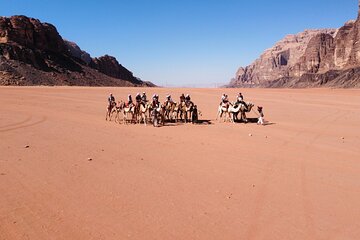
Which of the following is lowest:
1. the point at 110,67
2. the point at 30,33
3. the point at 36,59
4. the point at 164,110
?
the point at 164,110

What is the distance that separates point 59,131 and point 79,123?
2.96 m

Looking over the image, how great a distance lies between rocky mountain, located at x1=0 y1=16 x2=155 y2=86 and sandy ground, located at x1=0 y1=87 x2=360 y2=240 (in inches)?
2734

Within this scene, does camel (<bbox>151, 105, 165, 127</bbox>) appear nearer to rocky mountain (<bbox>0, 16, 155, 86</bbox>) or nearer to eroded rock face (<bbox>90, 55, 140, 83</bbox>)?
rocky mountain (<bbox>0, 16, 155, 86</bbox>)

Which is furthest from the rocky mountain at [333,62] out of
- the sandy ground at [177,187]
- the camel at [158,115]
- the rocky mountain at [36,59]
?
the sandy ground at [177,187]

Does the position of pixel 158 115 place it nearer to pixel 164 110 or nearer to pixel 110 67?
pixel 164 110

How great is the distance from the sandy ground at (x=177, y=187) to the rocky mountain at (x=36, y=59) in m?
69.4

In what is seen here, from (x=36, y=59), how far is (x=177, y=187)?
98863mm

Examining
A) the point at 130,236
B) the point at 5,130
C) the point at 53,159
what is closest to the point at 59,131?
the point at 5,130

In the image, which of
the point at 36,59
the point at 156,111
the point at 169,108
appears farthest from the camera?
the point at 36,59

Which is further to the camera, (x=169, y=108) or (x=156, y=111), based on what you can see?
(x=169, y=108)

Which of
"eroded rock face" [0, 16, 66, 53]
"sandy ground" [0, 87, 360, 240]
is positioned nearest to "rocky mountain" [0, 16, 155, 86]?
"eroded rock face" [0, 16, 66, 53]

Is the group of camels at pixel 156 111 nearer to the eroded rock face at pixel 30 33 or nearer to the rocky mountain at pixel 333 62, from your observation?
the eroded rock face at pixel 30 33

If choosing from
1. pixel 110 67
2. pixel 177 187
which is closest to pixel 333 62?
pixel 110 67

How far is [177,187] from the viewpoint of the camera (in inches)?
301
